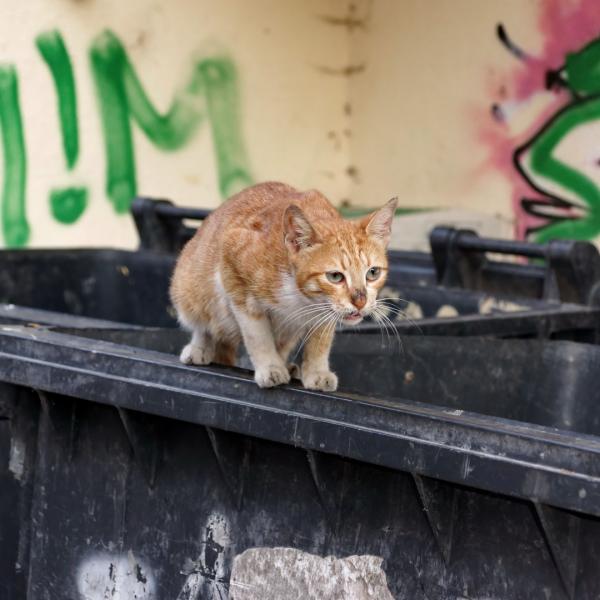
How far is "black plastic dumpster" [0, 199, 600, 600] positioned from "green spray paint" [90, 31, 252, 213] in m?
3.87

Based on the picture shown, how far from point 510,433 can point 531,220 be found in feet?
17.5

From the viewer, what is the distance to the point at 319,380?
7.68 ft

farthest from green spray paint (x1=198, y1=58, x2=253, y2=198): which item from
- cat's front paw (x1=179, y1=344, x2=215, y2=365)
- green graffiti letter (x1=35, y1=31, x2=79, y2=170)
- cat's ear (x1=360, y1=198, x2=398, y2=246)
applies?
cat's ear (x1=360, y1=198, x2=398, y2=246)

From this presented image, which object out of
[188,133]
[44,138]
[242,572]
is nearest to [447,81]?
[188,133]

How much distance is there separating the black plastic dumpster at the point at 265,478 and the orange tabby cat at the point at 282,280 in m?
0.15

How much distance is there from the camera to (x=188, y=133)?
23.3ft

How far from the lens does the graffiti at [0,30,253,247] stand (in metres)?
6.35

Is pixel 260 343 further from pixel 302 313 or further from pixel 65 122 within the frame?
pixel 65 122

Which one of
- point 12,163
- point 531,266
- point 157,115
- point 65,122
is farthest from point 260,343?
point 157,115

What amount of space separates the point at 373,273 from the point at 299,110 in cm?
552

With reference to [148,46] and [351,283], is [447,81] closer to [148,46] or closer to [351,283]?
[148,46]

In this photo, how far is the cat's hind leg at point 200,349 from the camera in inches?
94.5

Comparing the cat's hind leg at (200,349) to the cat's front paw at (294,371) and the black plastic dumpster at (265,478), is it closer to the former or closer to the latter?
the black plastic dumpster at (265,478)

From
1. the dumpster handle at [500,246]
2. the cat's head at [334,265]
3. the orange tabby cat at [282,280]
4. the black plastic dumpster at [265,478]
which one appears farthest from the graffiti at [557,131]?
the cat's head at [334,265]
